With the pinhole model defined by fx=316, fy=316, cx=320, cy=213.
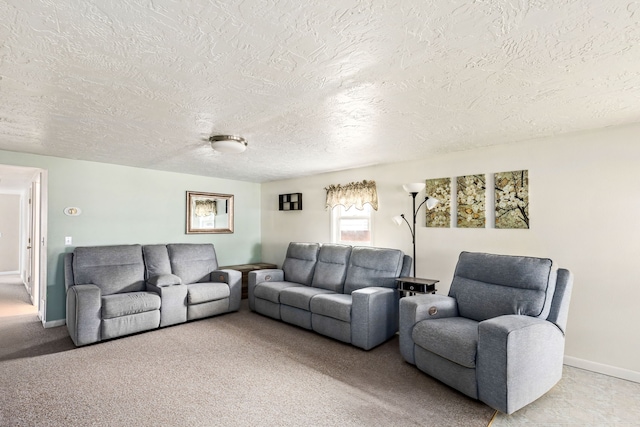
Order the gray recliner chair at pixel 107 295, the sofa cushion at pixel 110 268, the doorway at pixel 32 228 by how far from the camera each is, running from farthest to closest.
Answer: the doorway at pixel 32 228 < the sofa cushion at pixel 110 268 < the gray recliner chair at pixel 107 295

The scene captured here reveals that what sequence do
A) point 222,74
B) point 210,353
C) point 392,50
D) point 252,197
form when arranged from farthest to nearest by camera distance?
point 252,197
point 210,353
point 222,74
point 392,50

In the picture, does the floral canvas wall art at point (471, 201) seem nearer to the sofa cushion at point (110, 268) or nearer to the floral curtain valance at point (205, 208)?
the floral curtain valance at point (205, 208)

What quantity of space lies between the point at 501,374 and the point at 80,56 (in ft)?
10.3

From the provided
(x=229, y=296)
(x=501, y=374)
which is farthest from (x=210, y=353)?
(x=501, y=374)

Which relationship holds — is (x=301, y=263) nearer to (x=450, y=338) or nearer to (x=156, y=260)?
(x=156, y=260)

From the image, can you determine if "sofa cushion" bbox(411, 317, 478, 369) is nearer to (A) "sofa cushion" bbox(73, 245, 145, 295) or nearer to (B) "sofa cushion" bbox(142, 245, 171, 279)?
(B) "sofa cushion" bbox(142, 245, 171, 279)

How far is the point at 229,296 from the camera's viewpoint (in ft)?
15.2

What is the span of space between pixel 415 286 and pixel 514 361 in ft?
4.74

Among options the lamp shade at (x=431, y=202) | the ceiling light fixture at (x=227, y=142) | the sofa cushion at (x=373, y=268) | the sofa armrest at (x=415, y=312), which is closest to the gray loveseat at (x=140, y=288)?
the sofa cushion at (x=373, y=268)

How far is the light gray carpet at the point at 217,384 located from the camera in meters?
2.14

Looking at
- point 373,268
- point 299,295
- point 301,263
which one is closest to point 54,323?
point 299,295

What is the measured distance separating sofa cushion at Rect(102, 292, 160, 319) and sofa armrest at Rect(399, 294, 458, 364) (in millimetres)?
2952

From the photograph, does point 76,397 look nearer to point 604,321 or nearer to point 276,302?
point 276,302

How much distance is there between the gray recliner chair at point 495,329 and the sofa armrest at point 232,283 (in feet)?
8.84
